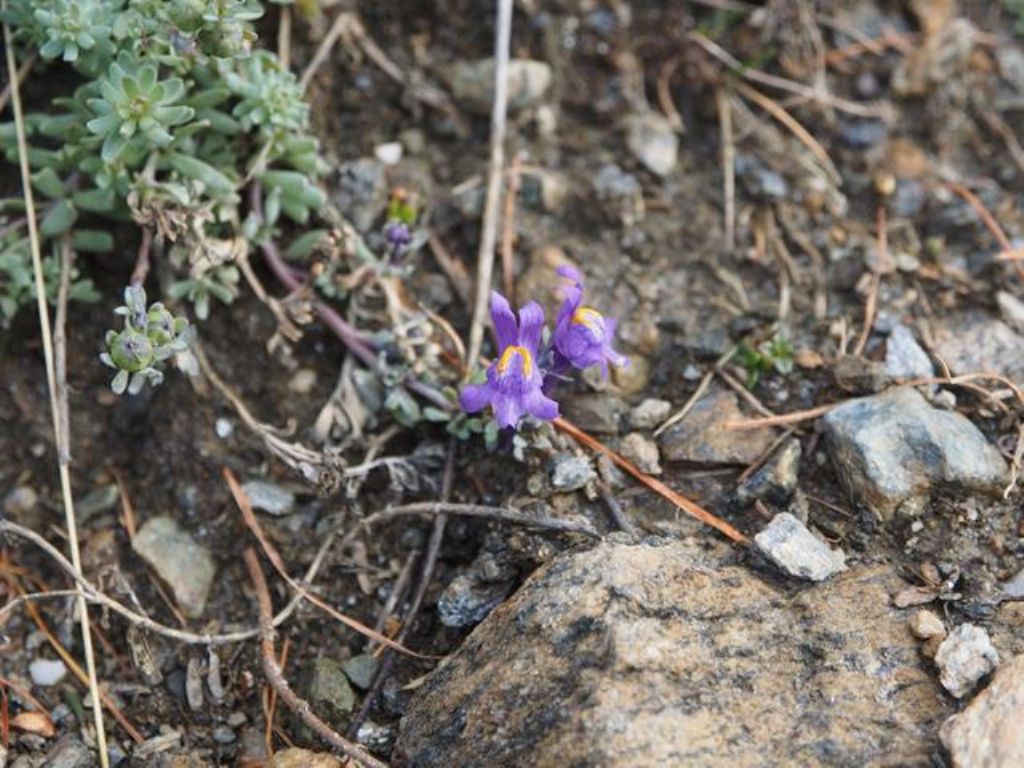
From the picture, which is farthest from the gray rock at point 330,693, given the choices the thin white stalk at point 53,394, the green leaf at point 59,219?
the green leaf at point 59,219

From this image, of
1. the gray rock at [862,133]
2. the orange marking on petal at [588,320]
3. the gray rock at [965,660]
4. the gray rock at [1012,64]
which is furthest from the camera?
the gray rock at [1012,64]

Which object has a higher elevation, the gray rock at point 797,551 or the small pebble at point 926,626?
the gray rock at point 797,551

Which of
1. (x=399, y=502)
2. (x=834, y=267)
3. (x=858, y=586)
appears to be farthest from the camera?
(x=834, y=267)

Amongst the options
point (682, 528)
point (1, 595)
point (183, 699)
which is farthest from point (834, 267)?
point (1, 595)

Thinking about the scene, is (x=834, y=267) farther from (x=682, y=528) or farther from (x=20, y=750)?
(x=20, y=750)

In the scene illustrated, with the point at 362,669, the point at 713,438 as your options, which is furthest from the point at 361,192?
the point at 362,669

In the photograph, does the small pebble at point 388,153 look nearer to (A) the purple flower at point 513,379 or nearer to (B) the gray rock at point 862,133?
(A) the purple flower at point 513,379

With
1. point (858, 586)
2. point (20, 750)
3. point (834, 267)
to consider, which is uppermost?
point (834, 267)
